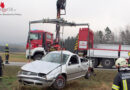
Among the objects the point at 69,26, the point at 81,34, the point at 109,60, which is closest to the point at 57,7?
the point at 81,34

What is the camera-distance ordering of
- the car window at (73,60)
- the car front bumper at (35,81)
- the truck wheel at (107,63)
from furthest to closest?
the truck wheel at (107,63), the car window at (73,60), the car front bumper at (35,81)

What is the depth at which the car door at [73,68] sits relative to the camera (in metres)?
8.21

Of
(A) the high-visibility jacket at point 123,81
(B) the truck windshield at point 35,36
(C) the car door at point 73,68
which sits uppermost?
(B) the truck windshield at point 35,36

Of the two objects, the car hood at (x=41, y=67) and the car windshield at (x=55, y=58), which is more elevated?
the car windshield at (x=55, y=58)

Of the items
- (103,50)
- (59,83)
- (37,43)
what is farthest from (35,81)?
(103,50)

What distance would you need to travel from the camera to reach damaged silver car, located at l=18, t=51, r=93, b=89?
6.86 meters

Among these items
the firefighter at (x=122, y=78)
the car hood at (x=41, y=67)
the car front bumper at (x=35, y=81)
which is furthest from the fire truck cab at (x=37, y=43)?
the firefighter at (x=122, y=78)

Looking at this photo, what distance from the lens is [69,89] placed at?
7770 millimetres

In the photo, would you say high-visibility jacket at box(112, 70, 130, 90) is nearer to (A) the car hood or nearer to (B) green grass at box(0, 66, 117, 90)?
(A) the car hood

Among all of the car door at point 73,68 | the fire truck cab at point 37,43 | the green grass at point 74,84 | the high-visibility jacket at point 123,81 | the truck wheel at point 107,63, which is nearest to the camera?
the high-visibility jacket at point 123,81

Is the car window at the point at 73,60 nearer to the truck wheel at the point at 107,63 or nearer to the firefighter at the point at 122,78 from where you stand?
the firefighter at the point at 122,78

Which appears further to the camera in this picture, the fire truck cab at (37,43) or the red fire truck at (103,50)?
the red fire truck at (103,50)

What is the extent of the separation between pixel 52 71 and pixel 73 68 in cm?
170

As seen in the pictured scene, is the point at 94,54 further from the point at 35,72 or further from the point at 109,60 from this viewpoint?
the point at 35,72
